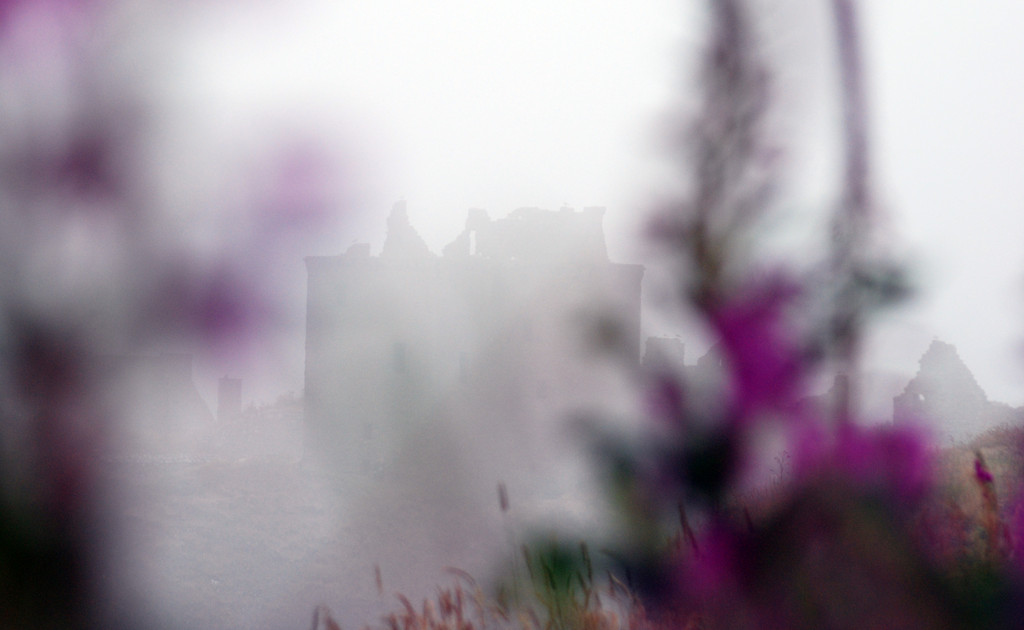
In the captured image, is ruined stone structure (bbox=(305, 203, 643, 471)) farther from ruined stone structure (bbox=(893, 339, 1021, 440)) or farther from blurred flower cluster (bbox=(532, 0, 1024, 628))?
blurred flower cluster (bbox=(532, 0, 1024, 628))

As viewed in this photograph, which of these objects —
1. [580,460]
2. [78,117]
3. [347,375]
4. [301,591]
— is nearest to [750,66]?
[580,460]

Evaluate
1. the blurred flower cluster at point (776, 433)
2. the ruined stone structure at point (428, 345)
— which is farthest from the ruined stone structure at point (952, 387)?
the blurred flower cluster at point (776, 433)

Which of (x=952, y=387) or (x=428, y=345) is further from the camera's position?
(x=428, y=345)

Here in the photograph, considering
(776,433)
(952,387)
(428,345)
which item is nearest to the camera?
(776,433)

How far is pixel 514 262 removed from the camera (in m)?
15.8

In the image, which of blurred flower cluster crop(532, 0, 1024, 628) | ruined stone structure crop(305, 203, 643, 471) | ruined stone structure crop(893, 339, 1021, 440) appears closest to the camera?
blurred flower cluster crop(532, 0, 1024, 628)

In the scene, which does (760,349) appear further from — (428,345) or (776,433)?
(428,345)

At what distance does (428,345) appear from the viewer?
1538 centimetres

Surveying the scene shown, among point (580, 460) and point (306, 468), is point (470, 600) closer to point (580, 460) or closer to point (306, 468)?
point (580, 460)

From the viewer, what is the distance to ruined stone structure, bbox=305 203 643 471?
48.9ft

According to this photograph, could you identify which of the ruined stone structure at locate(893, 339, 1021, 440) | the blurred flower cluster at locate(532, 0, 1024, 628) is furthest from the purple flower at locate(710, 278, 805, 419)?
the ruined stone structure at locate(893, 339, 1021, 440)

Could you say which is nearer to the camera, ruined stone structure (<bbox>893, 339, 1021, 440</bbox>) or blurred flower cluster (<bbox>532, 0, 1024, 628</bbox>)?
blurred flower cluster (<bbox>532, 0, 1024, 628</bbox>)

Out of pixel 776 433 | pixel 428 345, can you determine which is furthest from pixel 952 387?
pixel 776 433

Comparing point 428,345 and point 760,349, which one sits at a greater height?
point 760,349
